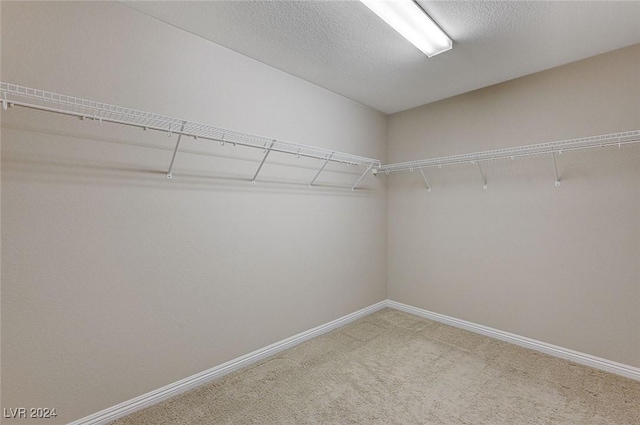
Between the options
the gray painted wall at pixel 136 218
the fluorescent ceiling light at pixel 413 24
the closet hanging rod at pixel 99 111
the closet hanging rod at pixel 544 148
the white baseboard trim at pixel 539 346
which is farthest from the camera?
the white baseboard trim at pixel 539 346

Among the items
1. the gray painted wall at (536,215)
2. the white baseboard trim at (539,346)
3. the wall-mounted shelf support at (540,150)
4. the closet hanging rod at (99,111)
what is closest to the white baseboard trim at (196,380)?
the white baseboard trim at (539,346)

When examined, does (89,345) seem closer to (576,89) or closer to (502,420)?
(502,420)

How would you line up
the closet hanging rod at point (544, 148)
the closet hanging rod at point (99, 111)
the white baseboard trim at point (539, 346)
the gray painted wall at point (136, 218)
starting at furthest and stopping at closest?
1. the white baseboard trim at point (539, 346)
2. the closet hanging rod at point (544, 148)
3. the gray painted wall at point (136, 218)
4. the closet hanging rod at point (99, 111)

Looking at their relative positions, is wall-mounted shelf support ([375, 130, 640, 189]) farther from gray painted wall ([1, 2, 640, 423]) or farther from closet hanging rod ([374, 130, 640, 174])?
gray painted wall ([1, 2, 640, 423])

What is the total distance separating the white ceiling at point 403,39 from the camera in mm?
1658

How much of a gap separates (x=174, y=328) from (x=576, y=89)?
Answer: 3.48 m

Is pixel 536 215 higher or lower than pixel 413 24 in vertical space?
lower

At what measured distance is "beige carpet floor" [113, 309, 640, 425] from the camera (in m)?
1.67

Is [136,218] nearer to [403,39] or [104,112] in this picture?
[104,112]

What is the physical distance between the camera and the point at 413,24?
1.76 m

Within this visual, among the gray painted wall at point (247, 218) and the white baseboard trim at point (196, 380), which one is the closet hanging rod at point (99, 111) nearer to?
the gray painted wall at point (247, 218)

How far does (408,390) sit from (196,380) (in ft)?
4.72

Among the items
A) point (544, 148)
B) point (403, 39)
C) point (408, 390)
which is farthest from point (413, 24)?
point (408, 390)

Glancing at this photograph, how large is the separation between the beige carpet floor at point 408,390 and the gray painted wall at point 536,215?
38 cm
